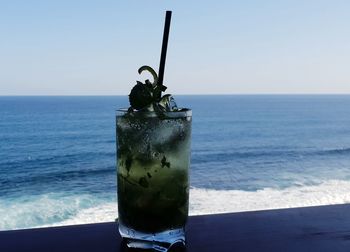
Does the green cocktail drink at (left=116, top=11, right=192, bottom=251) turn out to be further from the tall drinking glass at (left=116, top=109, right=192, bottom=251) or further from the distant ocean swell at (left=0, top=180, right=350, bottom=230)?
the distant ocean swell at (left=0, top=180, right=350, bottom=230)

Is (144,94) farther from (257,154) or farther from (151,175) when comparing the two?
(257,154)

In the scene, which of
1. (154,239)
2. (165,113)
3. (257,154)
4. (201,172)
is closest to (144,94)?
(165,113)

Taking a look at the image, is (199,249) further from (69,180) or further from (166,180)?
(69,180)

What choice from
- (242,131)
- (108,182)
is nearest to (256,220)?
(108,182)

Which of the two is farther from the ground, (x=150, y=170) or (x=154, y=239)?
(x=150, y=170)

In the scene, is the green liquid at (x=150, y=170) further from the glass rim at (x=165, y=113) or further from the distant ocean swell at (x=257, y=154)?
the distant ocean swell at (x=257, y=154)

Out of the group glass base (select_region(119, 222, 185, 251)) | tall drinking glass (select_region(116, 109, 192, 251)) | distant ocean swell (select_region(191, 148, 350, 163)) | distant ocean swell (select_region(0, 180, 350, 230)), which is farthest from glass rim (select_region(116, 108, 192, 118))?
distant ocean swell (select_region(191, 148, 350, 163))

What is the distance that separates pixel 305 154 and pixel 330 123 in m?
19.8

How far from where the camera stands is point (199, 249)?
2.73ft

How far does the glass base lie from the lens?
2.70 ft

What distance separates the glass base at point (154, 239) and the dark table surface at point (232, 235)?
3 centimetres

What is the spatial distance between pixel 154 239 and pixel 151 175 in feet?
0.36

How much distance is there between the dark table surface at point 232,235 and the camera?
841mm

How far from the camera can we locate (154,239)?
0.82 m
